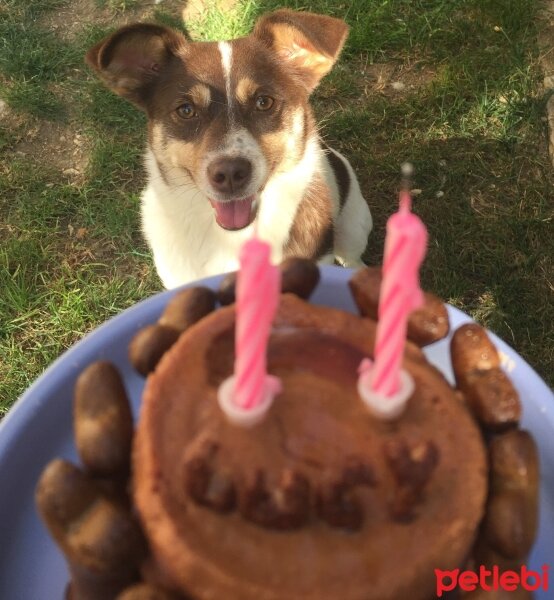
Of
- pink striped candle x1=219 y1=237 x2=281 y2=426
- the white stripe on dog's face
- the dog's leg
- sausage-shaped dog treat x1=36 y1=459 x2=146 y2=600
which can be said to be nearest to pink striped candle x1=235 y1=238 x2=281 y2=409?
pink striped candle x1=219 y1=237 x2=281 y2=426

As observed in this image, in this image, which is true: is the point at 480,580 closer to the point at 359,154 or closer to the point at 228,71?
the point at 228,71

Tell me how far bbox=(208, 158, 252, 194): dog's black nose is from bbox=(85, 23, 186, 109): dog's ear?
0.44 meters

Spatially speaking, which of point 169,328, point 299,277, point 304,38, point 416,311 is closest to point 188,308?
point 169,328

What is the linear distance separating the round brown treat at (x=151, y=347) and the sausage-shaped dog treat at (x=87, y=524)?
23 cm

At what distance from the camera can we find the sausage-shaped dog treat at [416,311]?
1.04m

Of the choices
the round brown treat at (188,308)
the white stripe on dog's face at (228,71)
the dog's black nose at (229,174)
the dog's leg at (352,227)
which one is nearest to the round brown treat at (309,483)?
the round brown treat at (188,308)

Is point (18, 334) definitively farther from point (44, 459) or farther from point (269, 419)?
point (269, 419)

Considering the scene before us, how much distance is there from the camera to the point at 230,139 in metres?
2.21

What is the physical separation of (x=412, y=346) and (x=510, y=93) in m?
2.68

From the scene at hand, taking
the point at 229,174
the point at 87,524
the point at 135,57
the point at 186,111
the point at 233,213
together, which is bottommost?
the point at 233,213

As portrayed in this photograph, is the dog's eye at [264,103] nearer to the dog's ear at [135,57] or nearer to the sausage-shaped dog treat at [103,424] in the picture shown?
the dog's ear at [135,57]

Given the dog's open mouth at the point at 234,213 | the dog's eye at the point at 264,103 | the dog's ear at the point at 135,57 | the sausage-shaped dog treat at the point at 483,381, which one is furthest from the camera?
the dog's open mouth at the point at 234,213

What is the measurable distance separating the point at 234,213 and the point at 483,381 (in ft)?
5.12

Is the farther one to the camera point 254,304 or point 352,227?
point 352,227
